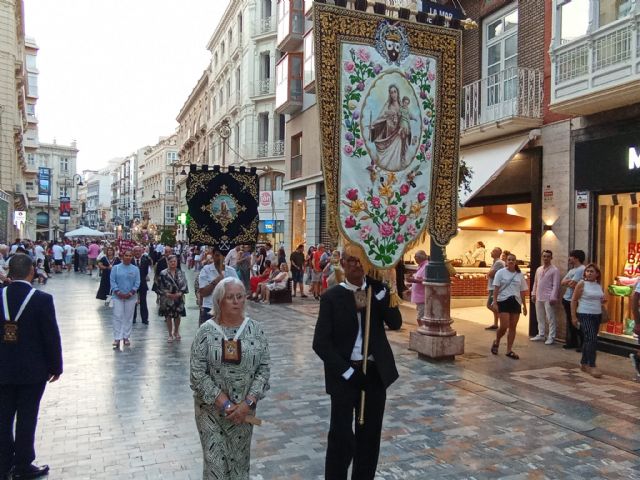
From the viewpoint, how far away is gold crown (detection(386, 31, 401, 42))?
645 cm

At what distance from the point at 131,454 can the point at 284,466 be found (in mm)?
1441

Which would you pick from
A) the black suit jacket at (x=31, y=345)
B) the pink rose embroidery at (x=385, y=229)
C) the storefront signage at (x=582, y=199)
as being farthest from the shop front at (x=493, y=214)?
the black suit jacket at (x=31, y=345)

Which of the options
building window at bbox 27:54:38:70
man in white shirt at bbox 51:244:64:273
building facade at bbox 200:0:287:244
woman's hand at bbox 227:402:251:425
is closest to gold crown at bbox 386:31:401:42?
woman's hand at bbox 227:402:251:425

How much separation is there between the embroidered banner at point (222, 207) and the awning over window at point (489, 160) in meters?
4.47

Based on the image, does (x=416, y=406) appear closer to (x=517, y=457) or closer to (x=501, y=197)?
(x=517, y=457)

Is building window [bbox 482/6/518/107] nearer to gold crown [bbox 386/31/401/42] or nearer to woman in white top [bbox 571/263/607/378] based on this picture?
woman in white top [bbox 571/263/607/378]

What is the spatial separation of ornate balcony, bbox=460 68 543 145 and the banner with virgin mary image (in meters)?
5.47

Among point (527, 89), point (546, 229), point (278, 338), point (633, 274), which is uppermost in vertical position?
point (527, 89)

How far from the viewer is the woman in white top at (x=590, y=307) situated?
8.21 metres

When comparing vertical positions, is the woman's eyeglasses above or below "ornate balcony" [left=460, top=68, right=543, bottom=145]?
below

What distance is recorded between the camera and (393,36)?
6488 mm

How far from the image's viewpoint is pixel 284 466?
4.93 meters

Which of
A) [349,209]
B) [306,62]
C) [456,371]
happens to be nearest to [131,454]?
[349,209]

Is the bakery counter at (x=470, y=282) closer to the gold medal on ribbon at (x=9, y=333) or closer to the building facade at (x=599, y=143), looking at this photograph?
the building facade at (x=599, y=143)
